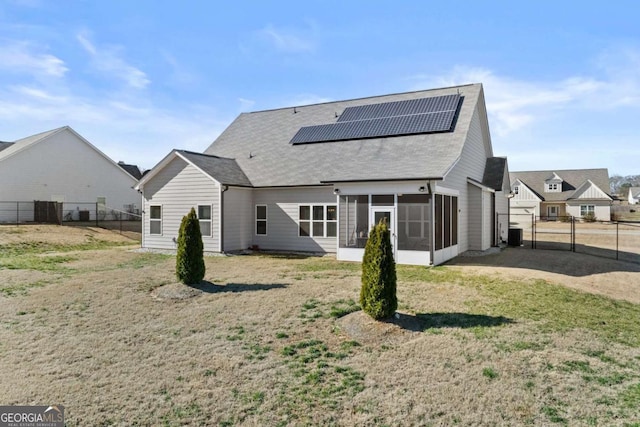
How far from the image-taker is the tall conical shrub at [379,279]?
7301mm

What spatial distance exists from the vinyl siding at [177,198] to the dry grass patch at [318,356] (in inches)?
291

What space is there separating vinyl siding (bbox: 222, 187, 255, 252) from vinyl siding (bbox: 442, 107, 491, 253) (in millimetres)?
9082

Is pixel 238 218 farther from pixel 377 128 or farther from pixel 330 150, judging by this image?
pixel 377 128

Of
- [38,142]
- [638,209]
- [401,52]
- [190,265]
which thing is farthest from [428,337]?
[638,209]

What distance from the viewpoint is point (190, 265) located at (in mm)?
10406

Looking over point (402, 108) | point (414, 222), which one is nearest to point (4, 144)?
point (402, 108)

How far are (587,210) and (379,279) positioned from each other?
5197 cm

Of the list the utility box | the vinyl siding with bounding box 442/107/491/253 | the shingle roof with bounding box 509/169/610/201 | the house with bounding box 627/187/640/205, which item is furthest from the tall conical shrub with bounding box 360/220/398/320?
the house with bounding box 627/187/640/205

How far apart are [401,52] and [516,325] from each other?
9975 mm

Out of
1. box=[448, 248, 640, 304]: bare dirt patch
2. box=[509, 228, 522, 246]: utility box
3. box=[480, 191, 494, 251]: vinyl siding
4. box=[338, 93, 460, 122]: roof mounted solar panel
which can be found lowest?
box=[448, 248, 640, 304]: bare dirt patch

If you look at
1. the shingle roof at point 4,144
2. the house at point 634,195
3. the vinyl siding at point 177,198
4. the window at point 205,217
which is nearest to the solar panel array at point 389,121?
the vinyl siding at point 177,198

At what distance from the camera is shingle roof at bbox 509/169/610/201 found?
5009 cm

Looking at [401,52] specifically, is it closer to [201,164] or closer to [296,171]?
[296,171]

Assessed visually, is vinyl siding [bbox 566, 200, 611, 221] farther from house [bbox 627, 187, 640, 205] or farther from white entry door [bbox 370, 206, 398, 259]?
house [bbox 627, 187, 640, 205]
